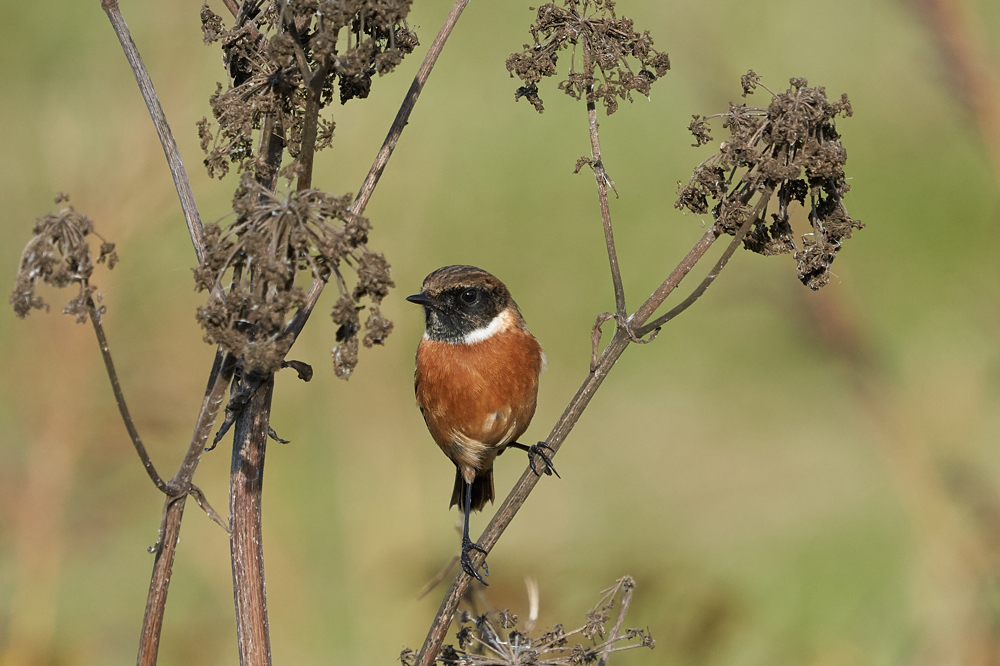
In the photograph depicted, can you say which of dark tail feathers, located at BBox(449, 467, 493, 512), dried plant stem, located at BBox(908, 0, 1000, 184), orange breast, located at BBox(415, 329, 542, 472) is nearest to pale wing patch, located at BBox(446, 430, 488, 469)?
orange breast, located at BBox(415, 329, 542, 472)

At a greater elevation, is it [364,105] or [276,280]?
[364,105]

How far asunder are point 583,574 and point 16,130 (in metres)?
2.81

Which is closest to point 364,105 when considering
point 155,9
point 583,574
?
point 155,9

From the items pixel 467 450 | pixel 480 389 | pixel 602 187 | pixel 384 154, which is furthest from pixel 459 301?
pixel 384 154

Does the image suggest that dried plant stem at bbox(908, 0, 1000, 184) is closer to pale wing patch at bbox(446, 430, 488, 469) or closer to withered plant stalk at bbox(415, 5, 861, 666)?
withered plant stalk at bbox(415, 5, 861, 666)

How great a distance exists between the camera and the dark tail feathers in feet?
10.8

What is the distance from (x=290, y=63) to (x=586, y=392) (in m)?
0.78

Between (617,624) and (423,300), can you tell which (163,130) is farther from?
(617,624)

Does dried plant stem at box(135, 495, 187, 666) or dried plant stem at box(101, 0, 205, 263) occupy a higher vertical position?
dried plant stem at box(101, 0, 205, 263)

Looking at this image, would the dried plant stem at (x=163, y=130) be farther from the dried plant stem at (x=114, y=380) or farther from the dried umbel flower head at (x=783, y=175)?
the dried umbel flower head at (x=783, y=175)

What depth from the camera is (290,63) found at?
54.8 inches

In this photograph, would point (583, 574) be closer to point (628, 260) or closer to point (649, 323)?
point (628, 260)

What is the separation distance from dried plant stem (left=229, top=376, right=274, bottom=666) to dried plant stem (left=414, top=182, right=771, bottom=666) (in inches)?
13.3

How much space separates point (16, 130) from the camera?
3344mm
